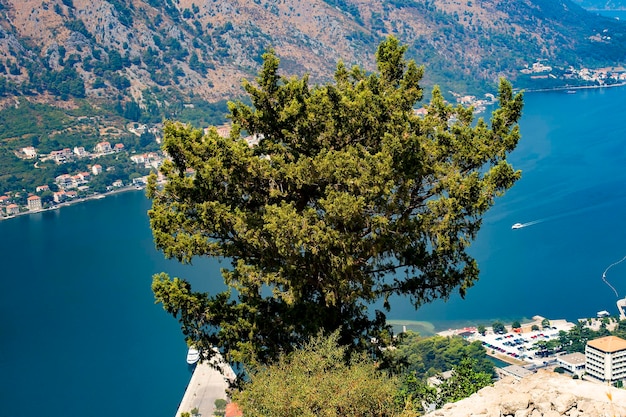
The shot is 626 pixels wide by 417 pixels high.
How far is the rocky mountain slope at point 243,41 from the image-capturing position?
72.1m

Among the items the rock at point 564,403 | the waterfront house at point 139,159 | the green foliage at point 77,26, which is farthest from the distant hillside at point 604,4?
the rock at point 564,403

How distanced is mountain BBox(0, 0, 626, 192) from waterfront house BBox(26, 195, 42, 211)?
12.5 feet

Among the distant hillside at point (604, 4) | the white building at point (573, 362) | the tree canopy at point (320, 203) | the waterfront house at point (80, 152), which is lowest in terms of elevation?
the waterfront house at point (80, 152)

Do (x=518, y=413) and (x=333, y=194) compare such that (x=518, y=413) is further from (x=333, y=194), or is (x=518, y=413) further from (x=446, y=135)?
(x=446, y=135)

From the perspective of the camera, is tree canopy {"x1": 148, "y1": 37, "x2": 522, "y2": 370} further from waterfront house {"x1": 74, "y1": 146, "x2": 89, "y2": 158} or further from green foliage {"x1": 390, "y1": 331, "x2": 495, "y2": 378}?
waterfront house {"x1": 74, "y1": 146, "x2": 89, "y2": 158}

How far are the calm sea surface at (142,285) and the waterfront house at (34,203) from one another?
1.70 meters

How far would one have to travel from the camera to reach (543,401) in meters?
4.46

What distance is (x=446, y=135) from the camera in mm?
5684

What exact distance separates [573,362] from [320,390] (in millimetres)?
18221

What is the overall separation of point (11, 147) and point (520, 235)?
135 ft

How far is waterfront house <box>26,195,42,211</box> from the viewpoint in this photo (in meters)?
47.1

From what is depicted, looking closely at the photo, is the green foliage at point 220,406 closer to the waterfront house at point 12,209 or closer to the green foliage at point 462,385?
the green foliage at point 462,385

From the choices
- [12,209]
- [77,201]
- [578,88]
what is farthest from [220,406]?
[578,88]

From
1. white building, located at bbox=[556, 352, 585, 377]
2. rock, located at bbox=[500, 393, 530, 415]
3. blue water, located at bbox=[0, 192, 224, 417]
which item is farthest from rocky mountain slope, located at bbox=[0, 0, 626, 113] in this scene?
rock, located at bbox=[500, 393, 530, 415]
